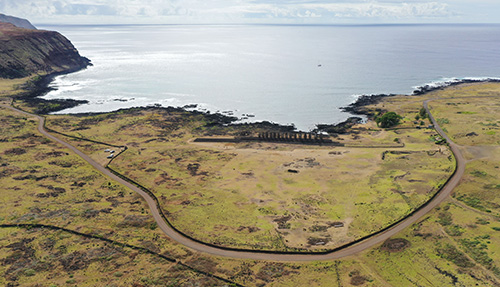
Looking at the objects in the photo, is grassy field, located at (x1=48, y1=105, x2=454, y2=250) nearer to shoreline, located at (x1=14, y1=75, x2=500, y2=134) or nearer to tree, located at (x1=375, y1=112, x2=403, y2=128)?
tree, located at (x1=375, y1=112, x2=403, y2=128)

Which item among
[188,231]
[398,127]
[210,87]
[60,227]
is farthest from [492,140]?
[210,87]

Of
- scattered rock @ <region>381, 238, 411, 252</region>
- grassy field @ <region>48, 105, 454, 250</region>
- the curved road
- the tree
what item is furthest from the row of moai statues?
scattered rock @ <region>381, 238, 411, 252</region>

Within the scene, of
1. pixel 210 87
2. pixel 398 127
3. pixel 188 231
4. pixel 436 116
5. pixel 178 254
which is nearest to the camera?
pixel 178 254

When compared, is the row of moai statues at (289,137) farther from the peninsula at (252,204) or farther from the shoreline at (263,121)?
the shoreline at (263,121)

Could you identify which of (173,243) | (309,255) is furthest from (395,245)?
(173,243)

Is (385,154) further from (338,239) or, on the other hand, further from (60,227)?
(60,227)

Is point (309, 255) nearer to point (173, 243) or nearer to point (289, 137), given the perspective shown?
point (173, 243)

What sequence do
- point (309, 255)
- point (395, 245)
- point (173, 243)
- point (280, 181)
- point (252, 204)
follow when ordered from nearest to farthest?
point (309, 255), point (395, 245), point (173, 243), point (252, 204), point (280, 181)

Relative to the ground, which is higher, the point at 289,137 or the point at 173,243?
the point at 173,243
